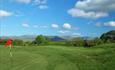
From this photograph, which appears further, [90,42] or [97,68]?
[90,42]

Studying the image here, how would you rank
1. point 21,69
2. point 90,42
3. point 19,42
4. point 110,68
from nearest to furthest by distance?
1. point 21,69
2. point 110,68
3. point 90,42
4. point 19,42

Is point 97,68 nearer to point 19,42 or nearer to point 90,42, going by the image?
point 90,42

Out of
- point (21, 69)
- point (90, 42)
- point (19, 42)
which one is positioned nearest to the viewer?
point (21, 69)

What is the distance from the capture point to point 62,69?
1944cm

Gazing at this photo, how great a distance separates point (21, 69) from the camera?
18703 millimetres

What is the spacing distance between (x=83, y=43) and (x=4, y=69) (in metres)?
43.1

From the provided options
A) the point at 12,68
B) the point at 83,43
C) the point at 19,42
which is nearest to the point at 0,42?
the point at 19,42

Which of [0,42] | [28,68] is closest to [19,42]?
[0,42]

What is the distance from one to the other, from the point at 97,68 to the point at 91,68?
18.6 inches

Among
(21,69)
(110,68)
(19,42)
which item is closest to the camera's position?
(21,69)

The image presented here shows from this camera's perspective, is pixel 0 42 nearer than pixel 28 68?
No

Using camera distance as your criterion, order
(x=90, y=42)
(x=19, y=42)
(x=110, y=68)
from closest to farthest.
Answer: (x=110, y=68) → (x=90, y=42) → (x=19, y=42)

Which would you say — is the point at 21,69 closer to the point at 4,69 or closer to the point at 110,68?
the point at 4,69

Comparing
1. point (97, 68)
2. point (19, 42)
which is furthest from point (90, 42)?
point (97, 68)
